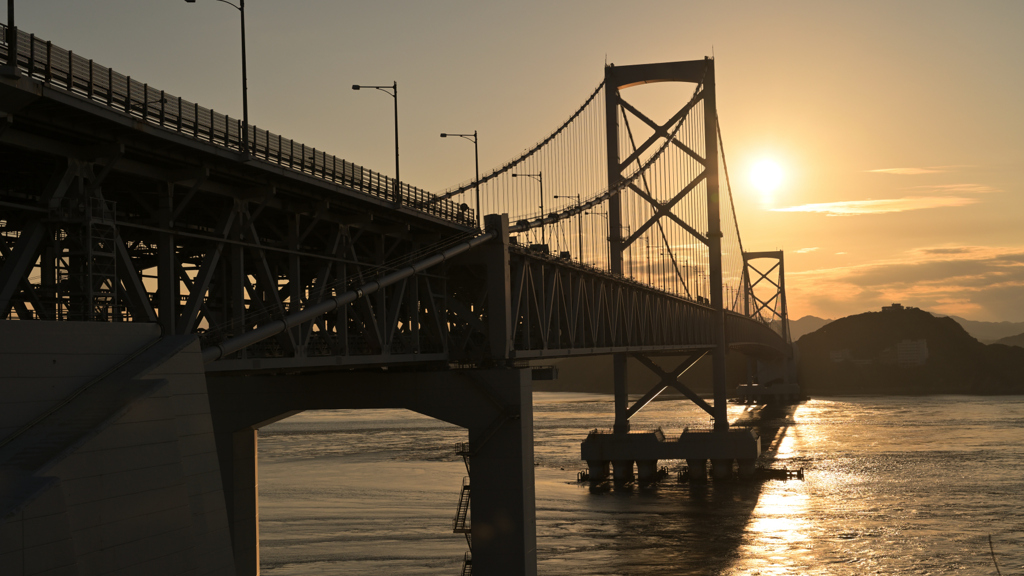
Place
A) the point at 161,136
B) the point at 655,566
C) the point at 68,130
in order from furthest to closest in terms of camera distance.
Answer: the point at 655,566, the point at 161,136, the point at 68,130

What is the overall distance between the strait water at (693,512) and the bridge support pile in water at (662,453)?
6.05 ft

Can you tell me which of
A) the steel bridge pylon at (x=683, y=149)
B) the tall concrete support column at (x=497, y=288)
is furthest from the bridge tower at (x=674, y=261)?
the tall concrete support column at (x=497, y=288)

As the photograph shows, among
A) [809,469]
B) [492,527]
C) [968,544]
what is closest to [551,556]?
[492,527]

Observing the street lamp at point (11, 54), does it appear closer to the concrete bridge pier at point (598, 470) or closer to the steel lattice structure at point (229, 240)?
the steel lattice structure at point (229, 240)

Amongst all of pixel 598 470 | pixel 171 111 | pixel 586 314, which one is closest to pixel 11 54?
pixel 171 111

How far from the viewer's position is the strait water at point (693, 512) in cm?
4466

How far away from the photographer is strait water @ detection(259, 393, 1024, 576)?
44.7 m

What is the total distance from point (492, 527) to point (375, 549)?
1623cm

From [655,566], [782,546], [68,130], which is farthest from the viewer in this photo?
[782,546]

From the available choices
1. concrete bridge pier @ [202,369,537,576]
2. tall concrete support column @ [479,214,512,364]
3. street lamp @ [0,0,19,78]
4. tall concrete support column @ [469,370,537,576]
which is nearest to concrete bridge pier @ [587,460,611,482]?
tall concrete support column @ [479,214,512,364]

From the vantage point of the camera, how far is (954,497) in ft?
201

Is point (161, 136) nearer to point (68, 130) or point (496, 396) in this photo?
point (68, 130)

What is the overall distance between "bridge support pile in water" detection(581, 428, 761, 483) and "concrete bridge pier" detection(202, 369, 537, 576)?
38660 mm

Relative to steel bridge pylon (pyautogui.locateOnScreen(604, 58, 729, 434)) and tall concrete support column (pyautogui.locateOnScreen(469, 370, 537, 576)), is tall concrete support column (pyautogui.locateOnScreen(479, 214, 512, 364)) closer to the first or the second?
tall concrete support column (pyautogui.locateOnScreen(469, 370, 537, 576))
